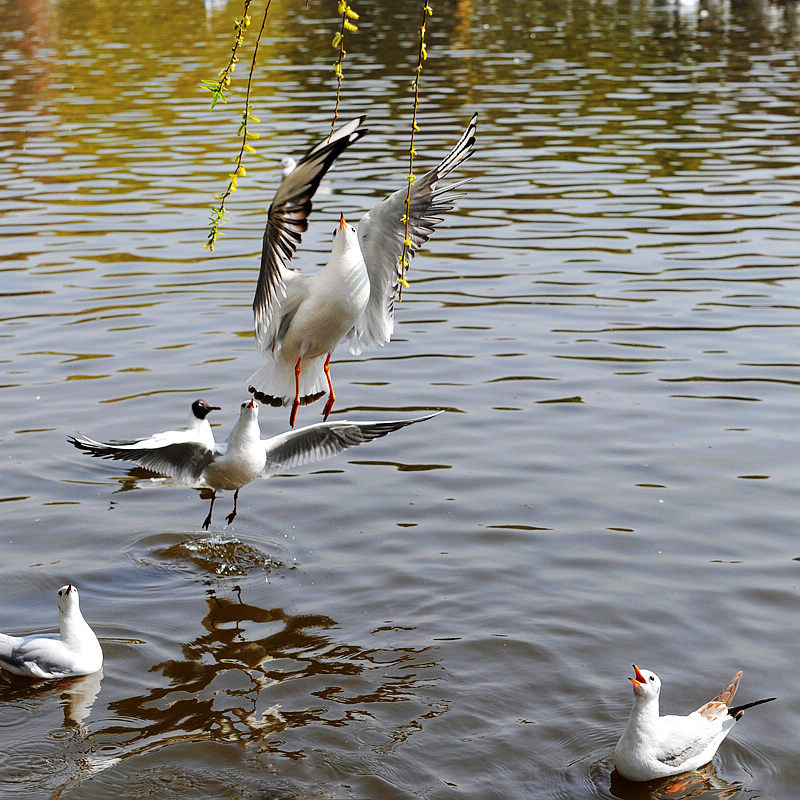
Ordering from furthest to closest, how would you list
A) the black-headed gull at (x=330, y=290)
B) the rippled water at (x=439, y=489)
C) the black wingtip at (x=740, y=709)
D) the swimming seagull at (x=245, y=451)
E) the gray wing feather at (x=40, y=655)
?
the swimming seagull at (x=245, y=451) < the black-headed gull at (x=330, y=290) < the gray wing feather at (x=40, y=655) < the rippled water at (x=439, y=489) < the black wingtip at (x=740, y=709)

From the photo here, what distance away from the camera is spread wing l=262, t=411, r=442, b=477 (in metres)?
7.81

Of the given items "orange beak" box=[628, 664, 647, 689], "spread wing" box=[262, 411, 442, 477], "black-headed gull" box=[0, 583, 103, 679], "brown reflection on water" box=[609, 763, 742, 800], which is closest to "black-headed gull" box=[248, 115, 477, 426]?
"spread wing" box=[262, 411, 442, 477]

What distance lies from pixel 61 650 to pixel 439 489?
325cm

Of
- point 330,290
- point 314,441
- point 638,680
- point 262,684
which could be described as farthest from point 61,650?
point 638,680

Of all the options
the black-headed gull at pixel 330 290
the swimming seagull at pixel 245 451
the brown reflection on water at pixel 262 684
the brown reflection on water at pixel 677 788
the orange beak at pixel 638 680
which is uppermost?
Answer: the black-headed gull at pixel 330 290

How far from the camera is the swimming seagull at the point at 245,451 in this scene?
779cm

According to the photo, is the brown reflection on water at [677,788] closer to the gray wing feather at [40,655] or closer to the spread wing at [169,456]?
the gray wing feather at [40,655]

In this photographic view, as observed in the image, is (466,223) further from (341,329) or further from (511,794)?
(511,794)

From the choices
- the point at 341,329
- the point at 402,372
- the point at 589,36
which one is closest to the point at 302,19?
the point at 589,36

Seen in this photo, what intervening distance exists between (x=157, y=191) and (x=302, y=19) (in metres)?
23.4

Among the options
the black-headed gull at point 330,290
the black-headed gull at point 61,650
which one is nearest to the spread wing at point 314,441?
the black-headed gull at point 330,290

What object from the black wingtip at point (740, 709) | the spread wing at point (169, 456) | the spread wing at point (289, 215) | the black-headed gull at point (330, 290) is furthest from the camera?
the spread wing at point (169, 456)

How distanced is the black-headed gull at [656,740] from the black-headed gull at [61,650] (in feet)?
9.02

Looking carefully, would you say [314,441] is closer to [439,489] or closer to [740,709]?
[439,489]
